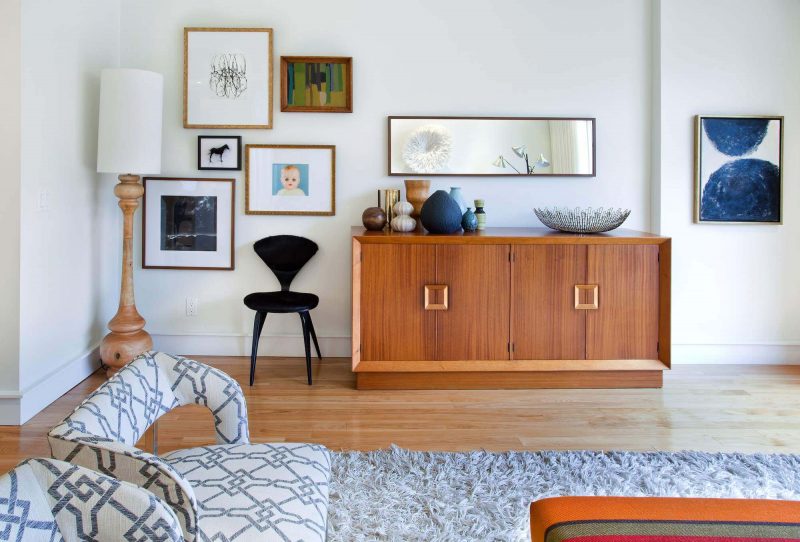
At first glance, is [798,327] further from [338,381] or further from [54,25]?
[54,25]

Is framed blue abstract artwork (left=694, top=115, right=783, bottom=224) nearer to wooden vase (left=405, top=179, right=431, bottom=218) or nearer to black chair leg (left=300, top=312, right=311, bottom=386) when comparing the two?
wooden vase (left=405, top=179, right=431, bottom=218)

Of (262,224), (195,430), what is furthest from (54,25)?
(195,430)

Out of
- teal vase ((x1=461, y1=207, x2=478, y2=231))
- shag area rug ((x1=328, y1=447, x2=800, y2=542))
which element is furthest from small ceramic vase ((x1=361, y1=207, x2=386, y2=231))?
shag area rug ((x1=328, y1=447, x2=800, y2=542))

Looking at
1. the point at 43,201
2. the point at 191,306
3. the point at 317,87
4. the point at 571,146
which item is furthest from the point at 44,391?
the point at 571,146

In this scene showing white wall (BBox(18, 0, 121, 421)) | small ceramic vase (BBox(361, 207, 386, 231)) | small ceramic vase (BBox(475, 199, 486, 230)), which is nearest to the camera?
white wall (BBox(18, 0, 121, 421))

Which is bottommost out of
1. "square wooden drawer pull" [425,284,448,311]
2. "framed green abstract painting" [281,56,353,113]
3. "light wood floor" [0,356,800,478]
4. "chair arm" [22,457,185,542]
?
"light wood floor" [0,356,800,478]

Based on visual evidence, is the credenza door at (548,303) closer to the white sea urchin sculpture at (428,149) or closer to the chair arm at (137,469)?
the white sea urchin sculpture at (428,149)

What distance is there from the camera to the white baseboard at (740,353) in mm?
4441

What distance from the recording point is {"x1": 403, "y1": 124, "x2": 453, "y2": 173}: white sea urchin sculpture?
14.6 ft

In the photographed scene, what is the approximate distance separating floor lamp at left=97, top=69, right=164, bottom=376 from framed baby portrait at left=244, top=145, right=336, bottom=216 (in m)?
0.60

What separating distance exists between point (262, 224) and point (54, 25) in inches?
62.9

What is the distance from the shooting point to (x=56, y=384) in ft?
11.9

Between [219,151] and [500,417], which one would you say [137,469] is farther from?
[219,151]

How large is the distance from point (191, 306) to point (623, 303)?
8.70 ft
